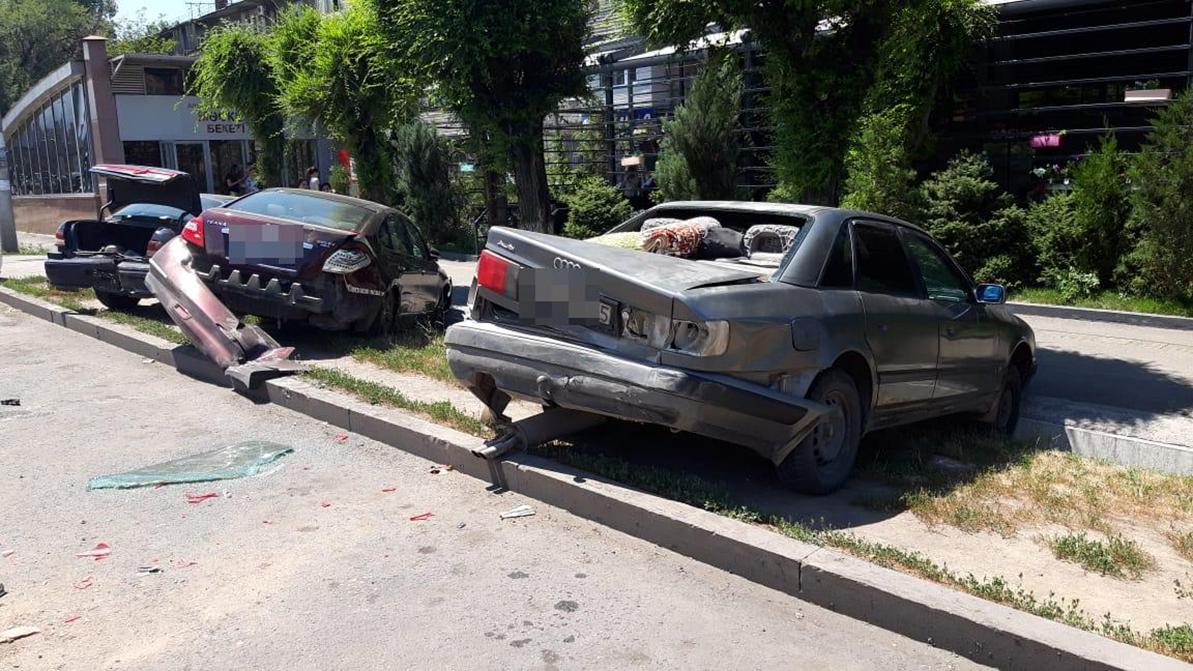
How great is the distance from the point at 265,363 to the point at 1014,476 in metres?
5.83

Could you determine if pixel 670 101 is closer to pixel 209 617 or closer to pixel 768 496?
pixel 768 496

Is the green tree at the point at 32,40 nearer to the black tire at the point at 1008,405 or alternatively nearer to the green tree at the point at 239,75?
the green tree at the point at 239,75

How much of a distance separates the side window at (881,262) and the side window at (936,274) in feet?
0.47

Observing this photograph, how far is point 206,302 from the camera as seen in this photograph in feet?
29.8

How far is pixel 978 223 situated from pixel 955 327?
646 cm

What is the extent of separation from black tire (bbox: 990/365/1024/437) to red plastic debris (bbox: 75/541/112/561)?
18.6ft

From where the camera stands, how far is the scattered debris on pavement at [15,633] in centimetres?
413

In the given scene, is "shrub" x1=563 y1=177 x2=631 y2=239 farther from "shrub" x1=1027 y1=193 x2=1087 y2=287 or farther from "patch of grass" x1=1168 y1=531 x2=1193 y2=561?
"patch of grass" x1=1168 y1=531 x2=1193 y2=561

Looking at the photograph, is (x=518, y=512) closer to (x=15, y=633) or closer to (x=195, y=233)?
(x=15, y=633)

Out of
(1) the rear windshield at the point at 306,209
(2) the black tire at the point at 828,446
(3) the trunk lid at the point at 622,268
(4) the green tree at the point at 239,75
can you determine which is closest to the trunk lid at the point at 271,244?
(1) the rear windshield at the point at 306,209

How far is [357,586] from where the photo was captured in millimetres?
4691

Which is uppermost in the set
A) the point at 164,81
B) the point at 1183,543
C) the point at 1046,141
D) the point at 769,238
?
the point at 164,81

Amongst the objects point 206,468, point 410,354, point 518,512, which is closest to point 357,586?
point 518,512

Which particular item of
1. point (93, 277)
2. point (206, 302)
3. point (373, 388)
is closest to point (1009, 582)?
point (373, 388)
